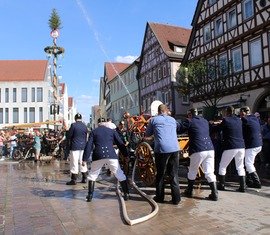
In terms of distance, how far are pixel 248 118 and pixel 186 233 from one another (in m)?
4.51

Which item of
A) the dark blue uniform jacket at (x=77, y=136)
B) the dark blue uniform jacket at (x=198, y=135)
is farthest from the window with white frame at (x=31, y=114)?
the dark blue uniform jacket at (x=198, y=135)

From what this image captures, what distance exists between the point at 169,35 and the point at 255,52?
17.1m

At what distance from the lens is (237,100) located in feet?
82.3

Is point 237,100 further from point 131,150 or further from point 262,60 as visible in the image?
point 131,150

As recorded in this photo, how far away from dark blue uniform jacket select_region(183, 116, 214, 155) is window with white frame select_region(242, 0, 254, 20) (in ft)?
59.0

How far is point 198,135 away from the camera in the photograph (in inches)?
307

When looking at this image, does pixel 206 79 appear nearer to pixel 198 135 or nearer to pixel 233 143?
pixel 233 143

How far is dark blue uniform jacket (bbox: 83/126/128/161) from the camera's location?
7.87m

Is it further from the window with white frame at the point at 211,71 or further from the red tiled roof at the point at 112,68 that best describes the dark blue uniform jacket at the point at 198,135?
the red tiled roof at the point at 112,68

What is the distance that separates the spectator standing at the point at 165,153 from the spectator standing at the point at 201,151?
411 mm

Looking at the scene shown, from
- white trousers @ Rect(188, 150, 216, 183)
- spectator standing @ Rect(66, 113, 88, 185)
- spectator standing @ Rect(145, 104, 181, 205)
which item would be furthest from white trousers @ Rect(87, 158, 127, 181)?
spectator standing @ Rect(66, 113, 88, 185)

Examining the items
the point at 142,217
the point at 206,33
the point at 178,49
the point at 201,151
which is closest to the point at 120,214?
the point at 142,217

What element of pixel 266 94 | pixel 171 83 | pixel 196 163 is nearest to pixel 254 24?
pixel 266 94

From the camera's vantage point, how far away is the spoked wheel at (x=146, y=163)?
8.79 m
